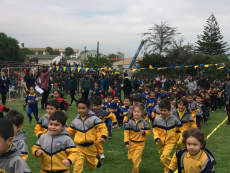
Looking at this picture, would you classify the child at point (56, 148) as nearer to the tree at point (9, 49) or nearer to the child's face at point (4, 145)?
the child's face at point (4, 145)

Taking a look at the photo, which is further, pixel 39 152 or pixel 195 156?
pixel 39 152

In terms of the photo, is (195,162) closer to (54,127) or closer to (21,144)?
(54,127)

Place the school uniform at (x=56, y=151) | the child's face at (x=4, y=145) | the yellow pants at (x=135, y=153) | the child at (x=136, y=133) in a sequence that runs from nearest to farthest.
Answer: the child's face at (x=4, y=145) < the school uniform at (x=56, y=151) < the yellow pants at (x=135, y=153) < the child at (x=136, y=133)

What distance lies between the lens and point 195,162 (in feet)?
10.5

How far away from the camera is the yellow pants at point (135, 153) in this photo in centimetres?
501

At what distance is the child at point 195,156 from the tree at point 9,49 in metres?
49.3

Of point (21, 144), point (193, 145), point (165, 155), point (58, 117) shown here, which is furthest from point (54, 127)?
point (165, 155)

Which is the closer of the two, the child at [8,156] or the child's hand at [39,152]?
the child at [8,156]

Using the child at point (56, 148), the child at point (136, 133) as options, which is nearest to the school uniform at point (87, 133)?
the child at point (136, 133)

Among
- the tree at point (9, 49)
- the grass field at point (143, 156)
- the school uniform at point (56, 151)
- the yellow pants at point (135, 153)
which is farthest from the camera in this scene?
the tree at point (9, 49)

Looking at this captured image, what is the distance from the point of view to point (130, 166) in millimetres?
5684

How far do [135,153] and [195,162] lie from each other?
200 cm

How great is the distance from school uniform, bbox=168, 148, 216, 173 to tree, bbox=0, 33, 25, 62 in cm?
4929

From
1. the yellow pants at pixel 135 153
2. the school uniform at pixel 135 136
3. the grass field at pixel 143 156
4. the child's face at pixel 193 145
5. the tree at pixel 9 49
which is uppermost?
the tree at pixel 9 49
